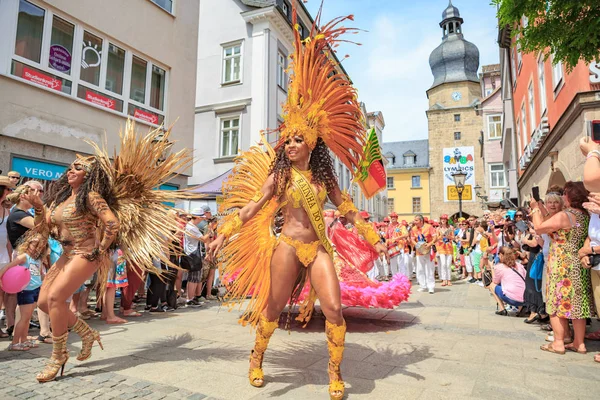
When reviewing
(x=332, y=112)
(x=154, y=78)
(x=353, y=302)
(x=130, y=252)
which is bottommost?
(x=353, y=302)

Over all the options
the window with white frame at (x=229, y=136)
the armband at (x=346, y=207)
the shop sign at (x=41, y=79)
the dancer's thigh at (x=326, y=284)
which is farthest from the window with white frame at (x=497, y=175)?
the dancer's thigh at (x=326, y=284)

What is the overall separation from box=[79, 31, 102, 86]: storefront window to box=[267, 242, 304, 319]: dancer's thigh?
867 centimetres

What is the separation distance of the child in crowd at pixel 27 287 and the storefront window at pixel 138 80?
24.5 feet

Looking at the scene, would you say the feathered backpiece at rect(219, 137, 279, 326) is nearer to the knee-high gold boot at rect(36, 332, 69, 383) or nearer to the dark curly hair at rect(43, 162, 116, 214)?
the dark curly hair at rect(43, 162, 116, 214)

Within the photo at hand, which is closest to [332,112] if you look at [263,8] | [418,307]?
[418,307]

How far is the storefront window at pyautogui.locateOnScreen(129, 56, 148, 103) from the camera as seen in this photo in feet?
35.8

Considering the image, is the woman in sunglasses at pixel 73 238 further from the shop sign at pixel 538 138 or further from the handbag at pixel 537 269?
the shop sign at pixel 538 138

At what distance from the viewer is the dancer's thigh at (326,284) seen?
10.0 feet

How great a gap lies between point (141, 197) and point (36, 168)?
562 centimetres

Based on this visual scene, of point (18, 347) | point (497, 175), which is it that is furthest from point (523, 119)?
point (497, 175)

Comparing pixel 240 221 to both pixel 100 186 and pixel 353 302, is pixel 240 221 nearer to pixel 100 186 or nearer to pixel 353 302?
pixel 100 186

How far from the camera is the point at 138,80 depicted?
11047 mm

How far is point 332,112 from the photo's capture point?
3861mm

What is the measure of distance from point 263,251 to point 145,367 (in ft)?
5.04
